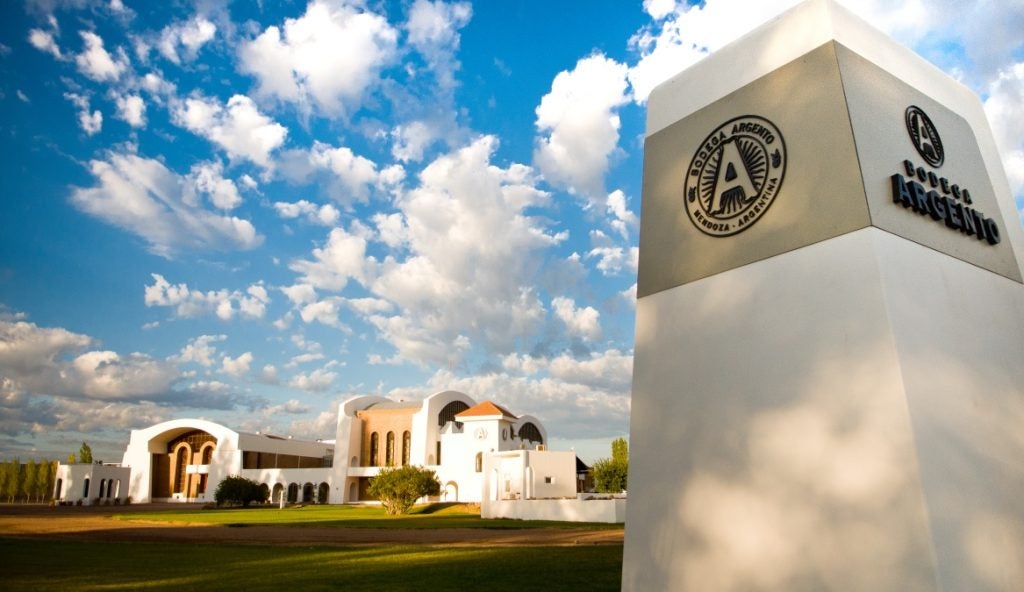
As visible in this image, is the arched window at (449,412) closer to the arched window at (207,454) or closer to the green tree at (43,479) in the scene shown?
the arched window at (207,454)

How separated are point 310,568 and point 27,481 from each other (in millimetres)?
65072

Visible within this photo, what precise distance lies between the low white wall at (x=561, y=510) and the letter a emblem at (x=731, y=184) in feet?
53.1

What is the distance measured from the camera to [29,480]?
5897 centimetres

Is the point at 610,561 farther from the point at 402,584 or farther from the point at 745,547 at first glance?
the point at 745,547

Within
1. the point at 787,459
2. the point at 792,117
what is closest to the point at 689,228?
the point at 792,117

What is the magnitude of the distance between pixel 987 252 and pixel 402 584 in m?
7.48

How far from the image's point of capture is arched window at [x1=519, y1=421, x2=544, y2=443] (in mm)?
44494

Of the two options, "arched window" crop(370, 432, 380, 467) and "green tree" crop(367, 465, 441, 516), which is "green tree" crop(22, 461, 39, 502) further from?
"green tree" crop(367, 465, 441, 516)

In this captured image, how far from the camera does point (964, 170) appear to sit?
6105 mm

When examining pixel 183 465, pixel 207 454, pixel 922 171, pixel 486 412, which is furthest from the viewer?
pixel 183 465

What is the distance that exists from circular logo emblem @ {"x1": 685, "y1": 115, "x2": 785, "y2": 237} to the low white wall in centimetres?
1606

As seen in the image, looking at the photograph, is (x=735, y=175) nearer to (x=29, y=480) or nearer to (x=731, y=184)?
(x=731, y=184)

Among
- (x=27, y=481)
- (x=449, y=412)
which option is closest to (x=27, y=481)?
(x=27, y=481)

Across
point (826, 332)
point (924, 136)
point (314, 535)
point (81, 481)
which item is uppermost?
point (924, 136)
